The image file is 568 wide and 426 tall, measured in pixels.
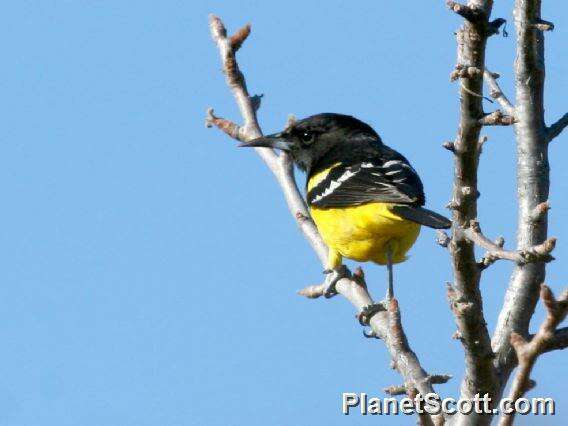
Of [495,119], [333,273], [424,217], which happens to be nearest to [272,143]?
[333,273]

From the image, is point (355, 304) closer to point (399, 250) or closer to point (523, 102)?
point (399, 250)

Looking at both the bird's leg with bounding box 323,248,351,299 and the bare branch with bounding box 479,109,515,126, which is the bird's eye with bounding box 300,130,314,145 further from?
the bare branch with bounding box 479,109,515,126

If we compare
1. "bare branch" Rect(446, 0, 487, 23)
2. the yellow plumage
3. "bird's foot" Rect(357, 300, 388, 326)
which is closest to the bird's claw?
"bird's foot" Rect(357, 300, 388, 326)

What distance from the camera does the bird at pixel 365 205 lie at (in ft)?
18.8

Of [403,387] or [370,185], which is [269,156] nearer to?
[370,185]

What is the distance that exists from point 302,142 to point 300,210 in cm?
188

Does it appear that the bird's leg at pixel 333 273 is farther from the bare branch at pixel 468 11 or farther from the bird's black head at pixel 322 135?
A: the bare branch at pixel 468 11

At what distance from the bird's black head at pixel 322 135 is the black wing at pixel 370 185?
23.8 inches

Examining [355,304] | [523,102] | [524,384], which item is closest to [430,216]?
[355,304]

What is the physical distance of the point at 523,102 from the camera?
362cm

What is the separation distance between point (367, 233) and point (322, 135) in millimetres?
1864

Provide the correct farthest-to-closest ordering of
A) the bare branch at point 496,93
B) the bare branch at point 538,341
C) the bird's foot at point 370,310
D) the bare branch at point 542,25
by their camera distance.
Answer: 1. the bird's foot at point 370,310
2. the bare branch at point 496,93
3. the bare branch at point 542,25
4. the bare branch at point 538,341

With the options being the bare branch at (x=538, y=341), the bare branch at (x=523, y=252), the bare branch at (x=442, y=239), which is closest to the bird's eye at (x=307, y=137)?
the bare branch at (x=442, y=239)

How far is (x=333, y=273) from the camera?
18.0 feet
